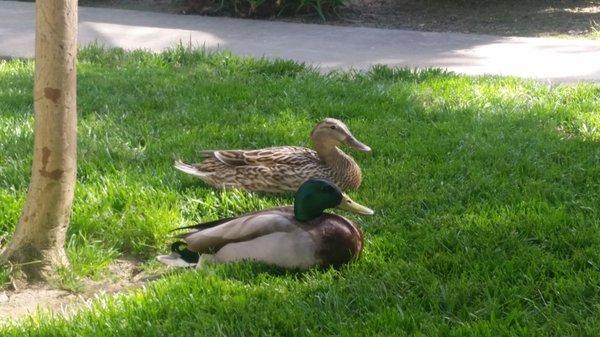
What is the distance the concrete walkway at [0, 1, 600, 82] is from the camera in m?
9.87

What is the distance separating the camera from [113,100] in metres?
8.02

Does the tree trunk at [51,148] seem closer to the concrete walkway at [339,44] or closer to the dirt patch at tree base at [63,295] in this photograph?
the dirt patch at tree base at [63,295]

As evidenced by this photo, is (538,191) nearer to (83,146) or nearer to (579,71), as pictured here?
(83,146)

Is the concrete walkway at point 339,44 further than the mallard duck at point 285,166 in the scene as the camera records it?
Yes

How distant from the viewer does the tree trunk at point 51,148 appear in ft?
14.8

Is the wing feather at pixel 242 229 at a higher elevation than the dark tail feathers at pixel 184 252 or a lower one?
higher

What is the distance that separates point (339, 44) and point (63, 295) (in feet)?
23.2

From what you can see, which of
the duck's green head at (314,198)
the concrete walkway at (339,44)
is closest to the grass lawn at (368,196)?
the duck's green head at (314,198)

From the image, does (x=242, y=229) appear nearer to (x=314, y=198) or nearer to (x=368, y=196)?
(x=314, y=198)

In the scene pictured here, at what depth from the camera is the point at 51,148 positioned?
4.61 metres

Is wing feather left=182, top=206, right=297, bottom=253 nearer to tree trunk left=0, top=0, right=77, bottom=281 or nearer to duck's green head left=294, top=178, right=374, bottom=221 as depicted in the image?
duck's green head left=294, top=178, right=374, bottom=221

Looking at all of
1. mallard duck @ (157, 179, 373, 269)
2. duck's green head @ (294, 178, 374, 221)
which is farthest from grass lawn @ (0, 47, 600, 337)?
duck's green head @ (294, 178, 374, 221)

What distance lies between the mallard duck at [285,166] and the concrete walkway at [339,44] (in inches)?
148

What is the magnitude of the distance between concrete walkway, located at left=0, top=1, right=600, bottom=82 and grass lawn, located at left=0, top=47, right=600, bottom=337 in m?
1.17
